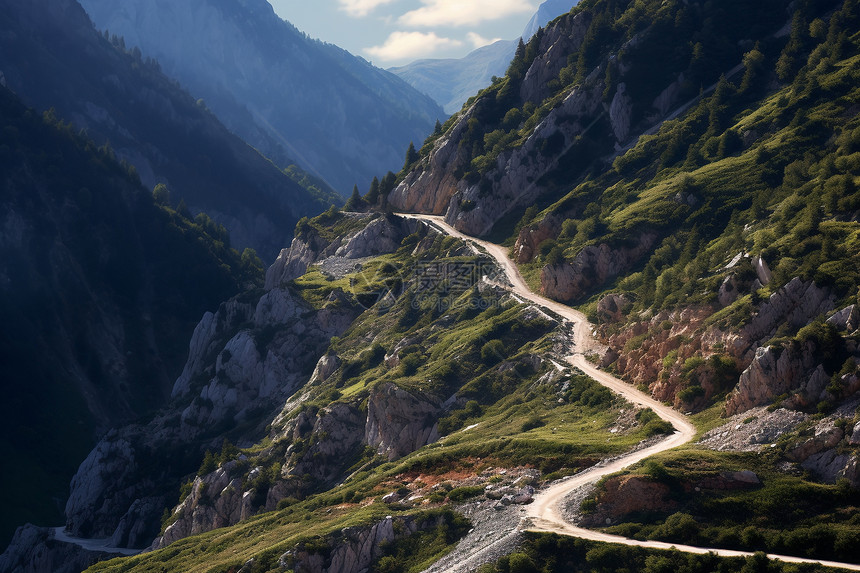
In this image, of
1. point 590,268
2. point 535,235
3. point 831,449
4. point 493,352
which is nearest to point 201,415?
point 493,352

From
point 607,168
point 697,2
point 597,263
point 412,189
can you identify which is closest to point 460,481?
point 597,263

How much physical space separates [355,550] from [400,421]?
108ft

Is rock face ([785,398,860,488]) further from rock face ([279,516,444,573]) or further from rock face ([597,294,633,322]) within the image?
rock face ([597,294,633,322])

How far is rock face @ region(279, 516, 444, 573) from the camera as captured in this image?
2244 inches

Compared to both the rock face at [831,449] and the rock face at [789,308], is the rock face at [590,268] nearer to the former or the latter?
the rock face at [789,308]

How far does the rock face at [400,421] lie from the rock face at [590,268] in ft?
94.2

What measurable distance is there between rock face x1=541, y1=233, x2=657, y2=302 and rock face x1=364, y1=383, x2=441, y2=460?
94.2ft

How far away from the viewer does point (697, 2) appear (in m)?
148

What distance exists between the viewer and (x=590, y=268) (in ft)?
354

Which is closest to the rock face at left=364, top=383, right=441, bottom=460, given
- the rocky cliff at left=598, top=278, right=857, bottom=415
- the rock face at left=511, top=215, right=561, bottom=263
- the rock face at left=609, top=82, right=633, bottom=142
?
the rocky cliff at left=598, top=278, right=857, bottom=415

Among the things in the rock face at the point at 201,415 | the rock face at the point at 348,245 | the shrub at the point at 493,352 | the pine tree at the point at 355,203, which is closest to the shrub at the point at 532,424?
the shrub at the point at 493,352

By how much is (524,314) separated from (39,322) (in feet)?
468

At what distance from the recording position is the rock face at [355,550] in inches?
2244

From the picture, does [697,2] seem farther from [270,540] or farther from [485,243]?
[270,540]
